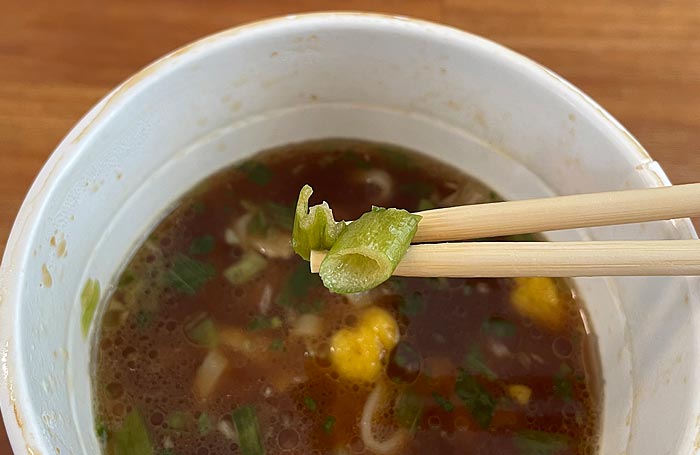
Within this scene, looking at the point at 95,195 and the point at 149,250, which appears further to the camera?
the point at 149,250

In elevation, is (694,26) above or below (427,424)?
above

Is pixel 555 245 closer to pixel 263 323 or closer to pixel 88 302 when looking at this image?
pixel 263 323

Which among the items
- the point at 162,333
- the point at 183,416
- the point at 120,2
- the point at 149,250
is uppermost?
the point at 120,2

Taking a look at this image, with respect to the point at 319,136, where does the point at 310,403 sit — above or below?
below

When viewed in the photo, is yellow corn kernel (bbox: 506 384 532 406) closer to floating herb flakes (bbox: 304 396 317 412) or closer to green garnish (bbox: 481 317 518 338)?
green garnish (bbox: 481 317 518 338)

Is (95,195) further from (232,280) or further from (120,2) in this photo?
(120,2)

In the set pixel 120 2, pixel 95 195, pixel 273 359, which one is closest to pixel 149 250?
pixel 95 195

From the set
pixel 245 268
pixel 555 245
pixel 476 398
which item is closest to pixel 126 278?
pixel 245 268
